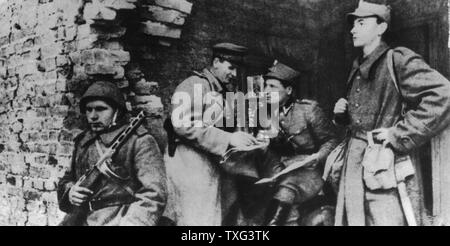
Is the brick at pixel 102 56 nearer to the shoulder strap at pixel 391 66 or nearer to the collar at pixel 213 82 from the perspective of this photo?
the collar at pixel 213 82

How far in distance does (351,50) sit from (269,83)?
83 centimetres

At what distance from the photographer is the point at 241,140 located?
4.59 meters

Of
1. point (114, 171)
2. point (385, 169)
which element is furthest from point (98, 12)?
point (385, 169)

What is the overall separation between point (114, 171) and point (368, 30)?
2.55 m

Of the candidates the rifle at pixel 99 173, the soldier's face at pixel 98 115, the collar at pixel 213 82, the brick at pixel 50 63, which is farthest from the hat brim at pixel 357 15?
the brick at pixel 50 63

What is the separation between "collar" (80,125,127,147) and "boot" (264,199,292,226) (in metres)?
1.50

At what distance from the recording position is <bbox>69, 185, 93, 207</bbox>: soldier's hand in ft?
14.2

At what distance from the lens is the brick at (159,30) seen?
4465 millimetres

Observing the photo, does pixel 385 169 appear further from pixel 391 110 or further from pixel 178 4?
pixel 178 4

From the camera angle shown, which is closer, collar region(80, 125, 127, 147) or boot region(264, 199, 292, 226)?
collar region(80, 125, 127, 147)

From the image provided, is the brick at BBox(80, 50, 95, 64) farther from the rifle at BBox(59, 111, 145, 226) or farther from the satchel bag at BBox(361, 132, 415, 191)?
the satchel bag at BBox(361, 132, 415, 191)

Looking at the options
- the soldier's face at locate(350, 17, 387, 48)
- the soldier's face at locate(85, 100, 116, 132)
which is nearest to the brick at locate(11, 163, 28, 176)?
the soldier's face at locate(85, 100, 116, 132)
